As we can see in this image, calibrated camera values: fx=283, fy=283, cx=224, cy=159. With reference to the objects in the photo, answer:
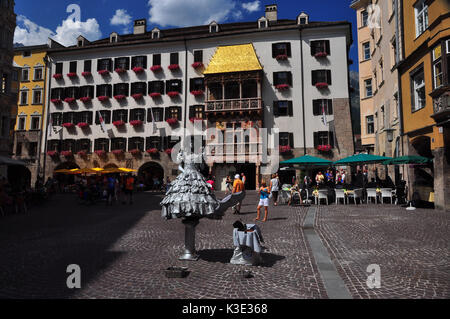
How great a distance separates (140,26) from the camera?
125 feet

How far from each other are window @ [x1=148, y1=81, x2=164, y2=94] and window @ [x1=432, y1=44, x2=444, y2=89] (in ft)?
84.1

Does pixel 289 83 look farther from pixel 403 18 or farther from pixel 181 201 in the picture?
pixel 181 201

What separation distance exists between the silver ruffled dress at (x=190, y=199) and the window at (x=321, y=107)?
2554 centimetres

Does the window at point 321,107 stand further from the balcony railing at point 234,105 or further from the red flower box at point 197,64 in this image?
the red flower box at point 197,64

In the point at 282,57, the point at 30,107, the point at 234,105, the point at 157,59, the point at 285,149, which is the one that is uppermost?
the point at 157,59

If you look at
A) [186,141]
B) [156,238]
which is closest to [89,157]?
[186,141]

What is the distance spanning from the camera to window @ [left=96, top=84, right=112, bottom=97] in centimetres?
3347

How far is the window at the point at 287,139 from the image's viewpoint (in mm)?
28750

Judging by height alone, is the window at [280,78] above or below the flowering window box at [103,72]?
below

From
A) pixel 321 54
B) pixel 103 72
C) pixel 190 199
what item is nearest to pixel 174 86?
pixel 103 72

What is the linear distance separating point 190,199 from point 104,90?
107 feet

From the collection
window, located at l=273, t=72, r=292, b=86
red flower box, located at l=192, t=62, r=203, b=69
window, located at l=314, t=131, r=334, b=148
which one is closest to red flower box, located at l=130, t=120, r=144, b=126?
red flower box, located at l=192, t=62, r=203, b=69

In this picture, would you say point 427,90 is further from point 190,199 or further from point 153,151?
point 153,151

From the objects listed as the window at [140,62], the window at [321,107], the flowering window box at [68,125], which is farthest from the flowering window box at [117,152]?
the window at [321,107]
